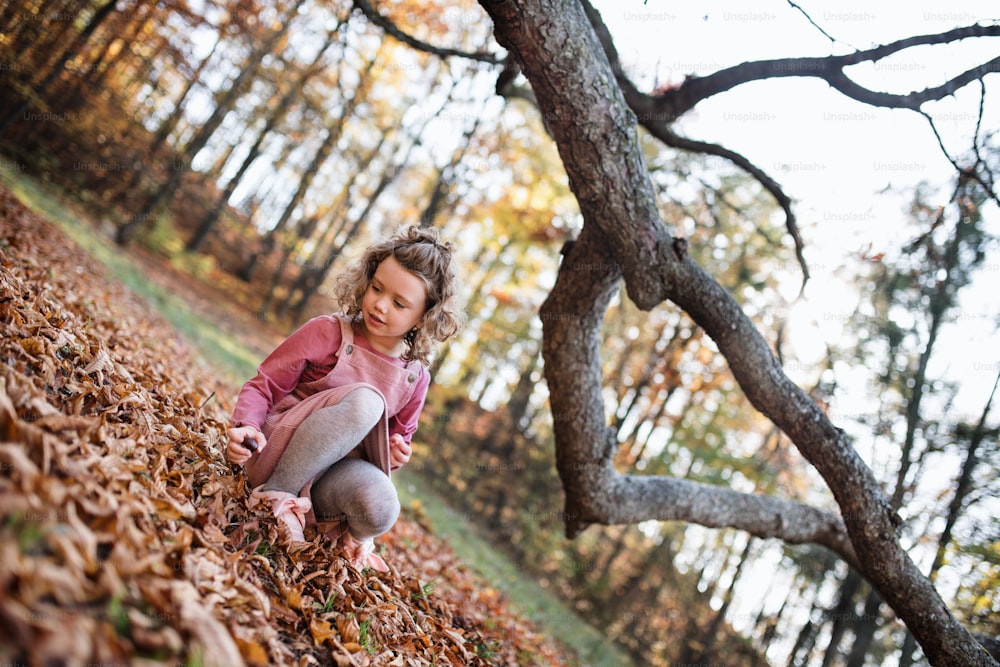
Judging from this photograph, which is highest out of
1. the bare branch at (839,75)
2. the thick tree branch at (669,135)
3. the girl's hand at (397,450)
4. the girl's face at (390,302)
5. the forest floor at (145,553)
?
the bare branch at (839,75)

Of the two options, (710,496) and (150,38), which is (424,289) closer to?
(710,496)

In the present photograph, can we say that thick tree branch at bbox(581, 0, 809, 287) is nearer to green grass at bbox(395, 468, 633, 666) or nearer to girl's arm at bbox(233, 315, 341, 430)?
girl's arm at bbox(233, 315, 341, 430)

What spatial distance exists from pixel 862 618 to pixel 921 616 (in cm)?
586

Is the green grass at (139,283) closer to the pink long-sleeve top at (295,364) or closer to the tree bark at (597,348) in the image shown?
the tree bark at (597,348)

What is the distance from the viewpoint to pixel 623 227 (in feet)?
14.1

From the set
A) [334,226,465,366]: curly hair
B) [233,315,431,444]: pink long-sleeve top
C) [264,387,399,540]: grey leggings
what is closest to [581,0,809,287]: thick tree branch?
[334,226,465,366]: curly hair

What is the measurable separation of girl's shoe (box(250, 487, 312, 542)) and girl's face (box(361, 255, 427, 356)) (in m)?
0.85

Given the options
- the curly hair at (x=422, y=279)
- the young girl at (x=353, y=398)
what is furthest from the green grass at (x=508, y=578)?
the curly hair at (x=422, y=279)

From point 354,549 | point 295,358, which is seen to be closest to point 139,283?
point 295,358

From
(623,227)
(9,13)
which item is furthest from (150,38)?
(623,227)

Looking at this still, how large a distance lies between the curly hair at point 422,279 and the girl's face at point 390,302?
0.17ft

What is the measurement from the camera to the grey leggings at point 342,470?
279 cm

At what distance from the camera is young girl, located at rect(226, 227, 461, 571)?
9.20 ft

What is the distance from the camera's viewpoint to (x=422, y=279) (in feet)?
10.4
